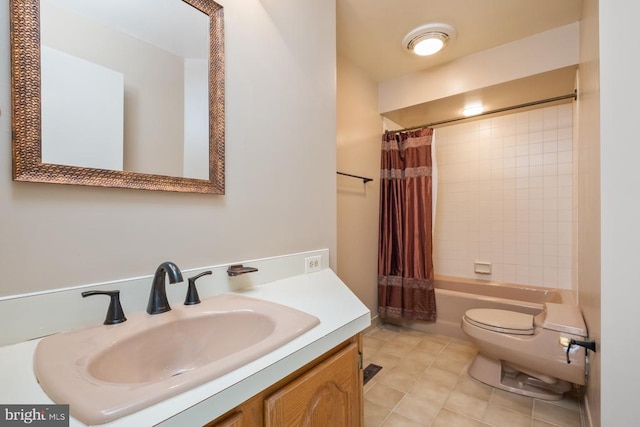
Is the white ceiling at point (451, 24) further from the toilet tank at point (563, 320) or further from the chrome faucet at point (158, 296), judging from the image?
the chrome faucet at point (158, 296)

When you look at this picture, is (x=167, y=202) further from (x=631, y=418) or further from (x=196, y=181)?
(x=631, y=418)

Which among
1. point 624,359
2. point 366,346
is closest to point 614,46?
point 624,359

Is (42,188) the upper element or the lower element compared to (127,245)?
upper

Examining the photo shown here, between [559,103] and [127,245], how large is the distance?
3.44 metres

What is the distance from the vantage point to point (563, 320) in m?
1.55

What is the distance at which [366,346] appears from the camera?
2.33 metres

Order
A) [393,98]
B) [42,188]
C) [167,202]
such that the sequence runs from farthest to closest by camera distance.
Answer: [393,98], [167,202], [42,188]

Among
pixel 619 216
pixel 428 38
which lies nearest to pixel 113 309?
pixel 619 216

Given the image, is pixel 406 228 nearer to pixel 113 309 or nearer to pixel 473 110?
pixel 473 110

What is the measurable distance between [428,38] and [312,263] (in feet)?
6.13

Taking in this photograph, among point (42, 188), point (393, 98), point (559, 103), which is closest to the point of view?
point (42, 188)

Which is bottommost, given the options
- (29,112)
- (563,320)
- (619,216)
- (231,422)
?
(563,320)

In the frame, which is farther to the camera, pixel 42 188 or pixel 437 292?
pixel 437 292

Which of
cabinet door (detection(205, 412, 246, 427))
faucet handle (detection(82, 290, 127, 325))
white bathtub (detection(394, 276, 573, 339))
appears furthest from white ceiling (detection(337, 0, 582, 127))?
cabinet door (detection(205, 412, 246, 427))
